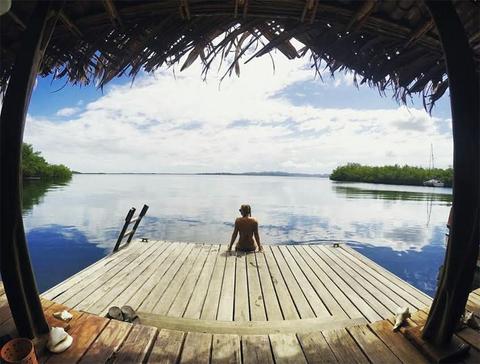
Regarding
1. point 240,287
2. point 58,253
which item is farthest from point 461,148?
point 58,253

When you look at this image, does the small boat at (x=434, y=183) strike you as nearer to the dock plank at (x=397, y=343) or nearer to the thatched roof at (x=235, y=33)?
the thatched roof at (x=235, y=33)

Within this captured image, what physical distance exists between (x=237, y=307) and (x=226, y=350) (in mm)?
1860

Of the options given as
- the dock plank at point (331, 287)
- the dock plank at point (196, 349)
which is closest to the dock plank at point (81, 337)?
the dock plank at point (196, 349)

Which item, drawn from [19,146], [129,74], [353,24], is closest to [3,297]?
[19,146]

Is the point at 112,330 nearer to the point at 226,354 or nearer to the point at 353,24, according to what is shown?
the point at 226,354

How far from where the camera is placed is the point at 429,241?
53.4 feet

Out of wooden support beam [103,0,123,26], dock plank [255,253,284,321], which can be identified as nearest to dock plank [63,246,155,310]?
dock plank [255,253,284,321]

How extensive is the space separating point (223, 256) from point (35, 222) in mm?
17554

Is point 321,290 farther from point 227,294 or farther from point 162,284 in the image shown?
point 162,284

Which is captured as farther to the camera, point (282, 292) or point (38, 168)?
point (38, 168)

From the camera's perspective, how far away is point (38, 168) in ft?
216

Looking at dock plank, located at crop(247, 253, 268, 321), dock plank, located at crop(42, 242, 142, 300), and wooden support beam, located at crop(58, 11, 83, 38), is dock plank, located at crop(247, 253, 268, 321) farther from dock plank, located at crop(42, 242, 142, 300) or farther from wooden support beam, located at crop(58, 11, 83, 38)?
wooden support beam, located at crop(58, 11, 83, 38)

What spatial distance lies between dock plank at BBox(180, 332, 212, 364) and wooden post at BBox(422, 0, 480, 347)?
1.77 metres

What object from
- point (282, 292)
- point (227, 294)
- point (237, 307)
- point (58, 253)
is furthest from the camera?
point (58, 253)
